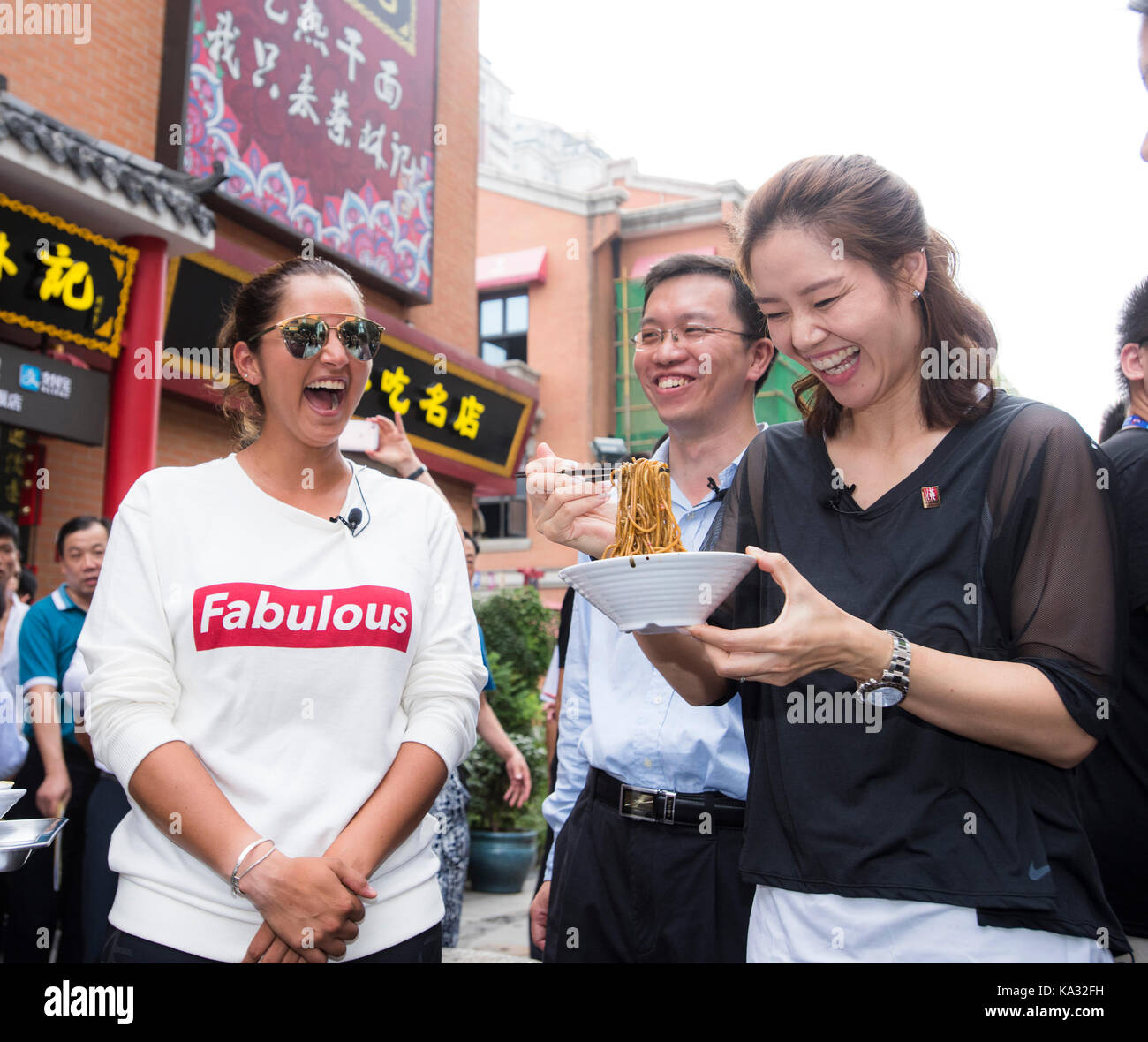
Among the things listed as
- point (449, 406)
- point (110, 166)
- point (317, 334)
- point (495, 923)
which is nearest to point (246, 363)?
point (317, 334)

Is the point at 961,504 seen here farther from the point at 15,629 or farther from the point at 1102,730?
the point at 15,629

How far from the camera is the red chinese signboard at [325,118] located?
8.51m

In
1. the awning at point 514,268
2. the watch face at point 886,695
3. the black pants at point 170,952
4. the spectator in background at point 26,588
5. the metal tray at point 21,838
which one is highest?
the awning at point 514,268

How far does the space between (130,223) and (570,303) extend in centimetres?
1530

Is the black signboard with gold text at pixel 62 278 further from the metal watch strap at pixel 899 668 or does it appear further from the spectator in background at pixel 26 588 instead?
the metal watch strap at pixel 899 668

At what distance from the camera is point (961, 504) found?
1.63 metres

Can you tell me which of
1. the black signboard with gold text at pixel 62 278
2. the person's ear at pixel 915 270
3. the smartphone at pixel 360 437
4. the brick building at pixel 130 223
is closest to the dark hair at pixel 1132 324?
the person's ear at pixel 915 270

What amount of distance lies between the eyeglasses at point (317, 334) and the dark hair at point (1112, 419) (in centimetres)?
227

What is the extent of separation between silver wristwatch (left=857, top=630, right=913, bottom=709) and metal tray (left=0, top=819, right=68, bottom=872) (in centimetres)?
140

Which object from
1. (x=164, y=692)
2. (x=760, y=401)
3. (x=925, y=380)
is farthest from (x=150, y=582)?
(x=760, y=401)

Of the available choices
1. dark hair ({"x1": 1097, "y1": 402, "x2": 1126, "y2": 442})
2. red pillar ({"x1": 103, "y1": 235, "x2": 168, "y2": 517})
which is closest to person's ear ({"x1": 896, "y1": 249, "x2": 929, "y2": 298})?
dark hair ({"x1": 1097, "y1": 402, "x2": 1126, "y2": 442})

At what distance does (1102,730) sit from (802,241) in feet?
3.20

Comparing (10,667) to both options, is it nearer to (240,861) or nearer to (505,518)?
(240,861)

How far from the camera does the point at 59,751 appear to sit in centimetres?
477
